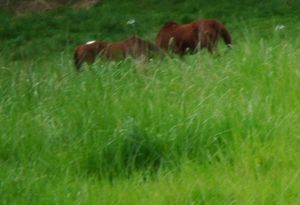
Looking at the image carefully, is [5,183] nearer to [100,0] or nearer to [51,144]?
[51,144]

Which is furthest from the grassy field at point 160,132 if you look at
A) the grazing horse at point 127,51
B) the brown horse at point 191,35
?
the brown horse at point 191,35

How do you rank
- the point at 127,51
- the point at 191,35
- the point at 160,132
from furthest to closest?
the point at 191,35 < the point at 127,51 < the point at 160,132

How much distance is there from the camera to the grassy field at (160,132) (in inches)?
212

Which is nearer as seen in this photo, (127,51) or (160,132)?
(160,132)

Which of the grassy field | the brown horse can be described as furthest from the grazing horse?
the grassy field

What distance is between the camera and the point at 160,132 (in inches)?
236

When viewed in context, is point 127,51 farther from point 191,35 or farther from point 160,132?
point 160,132

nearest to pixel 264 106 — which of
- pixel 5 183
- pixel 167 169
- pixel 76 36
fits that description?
pixel 167 169

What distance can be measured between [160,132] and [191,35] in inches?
339

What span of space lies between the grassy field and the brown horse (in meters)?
4.28

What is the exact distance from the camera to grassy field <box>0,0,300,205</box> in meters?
5.39

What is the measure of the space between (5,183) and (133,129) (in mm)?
870

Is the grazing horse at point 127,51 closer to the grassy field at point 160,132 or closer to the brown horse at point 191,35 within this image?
the brown horse at point 191,35

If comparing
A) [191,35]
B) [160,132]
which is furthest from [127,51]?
[160,132]
